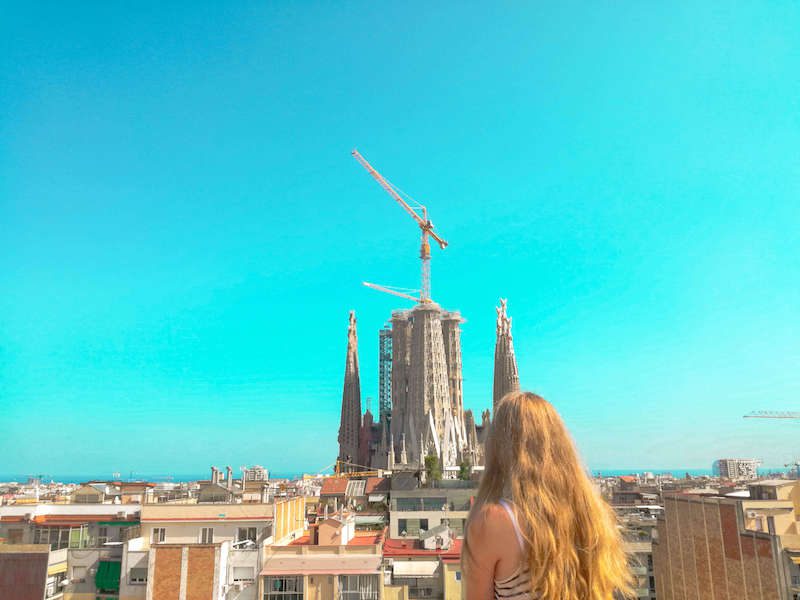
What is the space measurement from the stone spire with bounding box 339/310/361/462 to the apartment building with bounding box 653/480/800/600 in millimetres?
64285

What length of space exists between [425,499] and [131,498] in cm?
1497

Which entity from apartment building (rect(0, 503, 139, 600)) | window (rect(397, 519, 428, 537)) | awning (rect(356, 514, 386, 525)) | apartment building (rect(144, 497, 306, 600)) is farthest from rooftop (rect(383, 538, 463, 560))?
apartment building (rect(0, 503, 139, 600))

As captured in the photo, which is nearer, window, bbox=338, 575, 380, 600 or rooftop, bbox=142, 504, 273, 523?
window, bbox=338, 575, 380, 600

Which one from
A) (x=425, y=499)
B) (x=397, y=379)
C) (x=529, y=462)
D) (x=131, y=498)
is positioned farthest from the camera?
(x=397, y=379)

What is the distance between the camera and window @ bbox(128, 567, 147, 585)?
2258cm

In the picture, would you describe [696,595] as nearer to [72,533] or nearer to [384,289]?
[72,533]

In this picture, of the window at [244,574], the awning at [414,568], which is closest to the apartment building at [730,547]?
the awning at [414,568]

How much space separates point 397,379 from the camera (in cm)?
8731

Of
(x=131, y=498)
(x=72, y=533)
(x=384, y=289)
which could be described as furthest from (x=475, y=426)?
(x=72, y=533)

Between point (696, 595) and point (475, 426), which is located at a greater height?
point (475, 426)

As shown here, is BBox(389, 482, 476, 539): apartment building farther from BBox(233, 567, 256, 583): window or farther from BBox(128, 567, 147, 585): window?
BBox(128, 567, 147, 585): window

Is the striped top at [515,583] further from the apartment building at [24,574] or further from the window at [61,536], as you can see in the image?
the window at [61,536]

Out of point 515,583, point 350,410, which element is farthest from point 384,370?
point 515,583

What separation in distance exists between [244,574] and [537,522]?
872 inches
